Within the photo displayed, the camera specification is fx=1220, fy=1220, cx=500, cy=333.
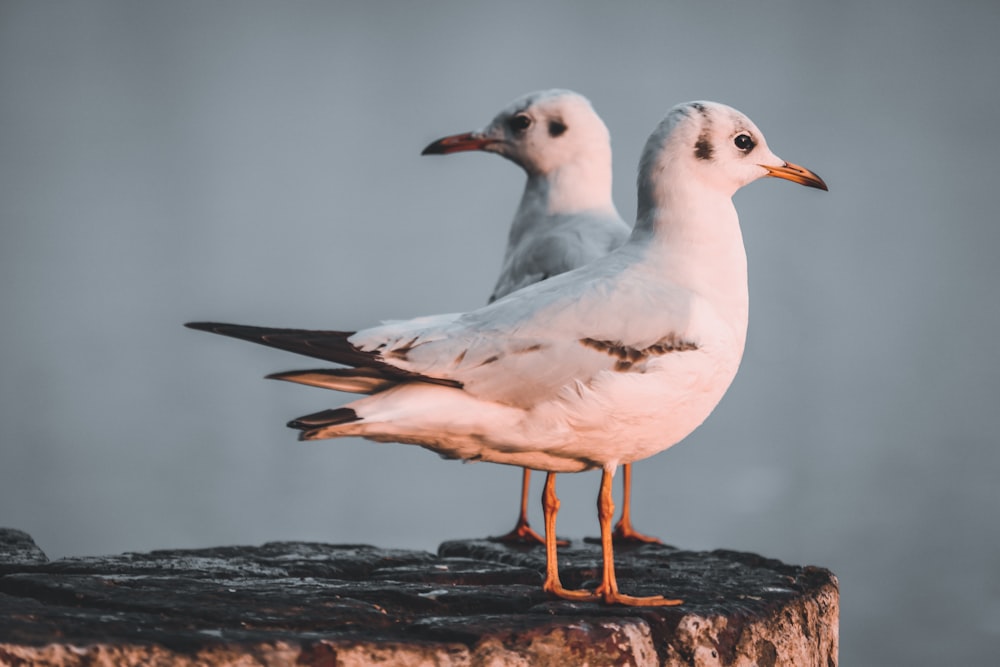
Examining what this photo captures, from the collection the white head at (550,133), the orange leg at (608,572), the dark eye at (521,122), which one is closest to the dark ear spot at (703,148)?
the orange leg at (608,572)

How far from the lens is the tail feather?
3.68 metres

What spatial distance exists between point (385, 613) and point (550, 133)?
3.49 metres

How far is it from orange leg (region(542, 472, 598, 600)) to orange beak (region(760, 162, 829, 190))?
1423mm

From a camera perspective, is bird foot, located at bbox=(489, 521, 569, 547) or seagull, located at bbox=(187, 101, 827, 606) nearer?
seagull, located at bbox=(187, 101, 827, 606)

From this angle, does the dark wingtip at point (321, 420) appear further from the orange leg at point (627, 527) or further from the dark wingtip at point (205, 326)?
the orange leg at point (627, 527)

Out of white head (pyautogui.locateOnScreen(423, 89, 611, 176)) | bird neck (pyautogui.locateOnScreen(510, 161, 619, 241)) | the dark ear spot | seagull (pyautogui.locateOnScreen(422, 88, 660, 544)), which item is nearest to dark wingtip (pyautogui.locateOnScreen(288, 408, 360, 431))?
the dark ear spot

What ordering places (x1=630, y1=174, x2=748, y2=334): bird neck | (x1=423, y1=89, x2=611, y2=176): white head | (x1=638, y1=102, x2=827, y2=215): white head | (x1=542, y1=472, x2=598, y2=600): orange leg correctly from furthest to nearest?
(x1=423, y1=89, x2=611, y2=176): white head < (x1=638, y1=102, x2=827, y2=215): white head < (x1=630, y1=174, x2=748, y2=334): bird neck < (x1=542, y1=472, x2=598, y2=600): orange leg

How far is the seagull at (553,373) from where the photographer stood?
3.67 m

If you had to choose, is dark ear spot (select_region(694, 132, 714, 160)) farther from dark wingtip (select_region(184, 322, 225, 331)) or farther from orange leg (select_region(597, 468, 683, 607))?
dark wingtip (select_region(184, 322, 225, 331))

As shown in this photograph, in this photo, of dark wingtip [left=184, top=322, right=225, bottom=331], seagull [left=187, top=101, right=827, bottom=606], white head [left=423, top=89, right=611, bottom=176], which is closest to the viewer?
dark wingtip [left=184, top=322, right=225, bottom=331]

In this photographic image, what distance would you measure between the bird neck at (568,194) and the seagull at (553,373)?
2.12 metres

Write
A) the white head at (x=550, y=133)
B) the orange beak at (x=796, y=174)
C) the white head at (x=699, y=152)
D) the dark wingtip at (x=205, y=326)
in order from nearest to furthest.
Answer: the dark wingtip at (x=205, y=326) → the white head at (x=699, y=152) → the orange beak at (x=796, y=174) → the white head at (x=550, y=133)

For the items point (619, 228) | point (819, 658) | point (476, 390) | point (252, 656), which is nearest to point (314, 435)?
point (476, 390)

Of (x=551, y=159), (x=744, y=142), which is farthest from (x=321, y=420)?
(x=551, y=159)
